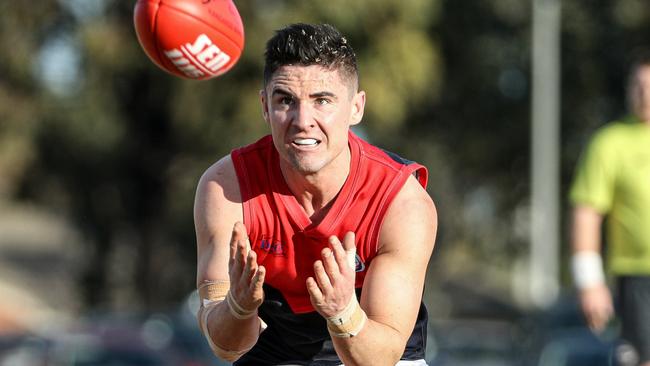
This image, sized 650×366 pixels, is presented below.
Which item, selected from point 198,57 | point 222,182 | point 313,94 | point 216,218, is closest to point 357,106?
point 313,94

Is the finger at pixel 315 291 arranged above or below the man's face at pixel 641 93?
below

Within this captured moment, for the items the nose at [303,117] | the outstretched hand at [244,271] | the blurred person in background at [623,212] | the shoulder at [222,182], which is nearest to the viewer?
the outstretched hand at [244,271]

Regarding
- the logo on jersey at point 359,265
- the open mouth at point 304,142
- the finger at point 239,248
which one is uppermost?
the open mouth at point 304,142

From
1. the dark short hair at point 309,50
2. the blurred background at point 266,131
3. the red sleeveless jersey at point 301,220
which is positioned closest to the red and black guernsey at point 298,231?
the red sleeveless jersey at point 301,220

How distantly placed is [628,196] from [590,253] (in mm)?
439

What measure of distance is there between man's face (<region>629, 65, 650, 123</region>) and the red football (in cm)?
285

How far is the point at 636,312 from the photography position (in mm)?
8719

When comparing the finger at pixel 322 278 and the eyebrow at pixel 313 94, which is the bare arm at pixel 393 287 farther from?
the eyebrow at pixel 313 94

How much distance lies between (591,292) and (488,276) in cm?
4194

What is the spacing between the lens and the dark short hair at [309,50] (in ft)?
19.0

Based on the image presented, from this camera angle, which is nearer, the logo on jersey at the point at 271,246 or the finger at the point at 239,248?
the finger at the point at 239,248

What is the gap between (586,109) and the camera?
3612cm

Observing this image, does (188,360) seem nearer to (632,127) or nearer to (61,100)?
(632,127)

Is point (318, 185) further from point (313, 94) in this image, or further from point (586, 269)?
point (586, 269)
